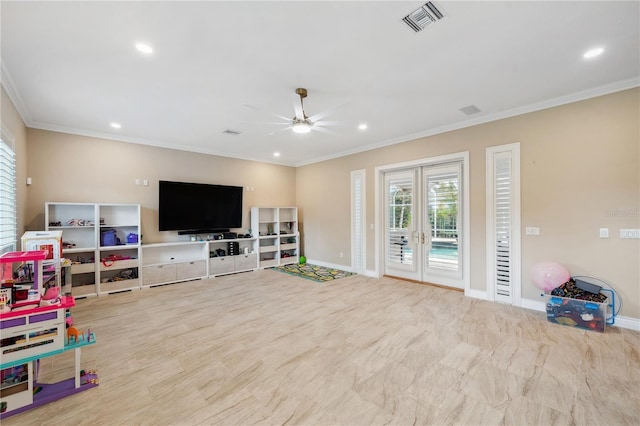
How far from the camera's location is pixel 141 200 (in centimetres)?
558

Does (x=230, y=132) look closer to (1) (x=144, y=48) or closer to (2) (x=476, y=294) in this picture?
(1) (x=144, y=48)

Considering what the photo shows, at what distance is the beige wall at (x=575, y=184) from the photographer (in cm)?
332

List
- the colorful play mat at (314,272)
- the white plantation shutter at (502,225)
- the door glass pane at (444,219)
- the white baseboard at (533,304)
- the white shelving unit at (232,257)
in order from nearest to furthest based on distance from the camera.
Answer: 1. the white baseboard at (533,304)
2. the white plantation shutter at (502,225)
3. the door glass pane at (444,219)
4. the colorful play mat at (314,272)
5. the white shelving unit at (232,257)

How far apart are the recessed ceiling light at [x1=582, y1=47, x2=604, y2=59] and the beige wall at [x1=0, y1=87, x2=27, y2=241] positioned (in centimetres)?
618

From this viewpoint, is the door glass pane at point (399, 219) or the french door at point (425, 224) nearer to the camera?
the french door at point (425, 224)

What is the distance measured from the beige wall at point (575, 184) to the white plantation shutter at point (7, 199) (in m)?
6.29

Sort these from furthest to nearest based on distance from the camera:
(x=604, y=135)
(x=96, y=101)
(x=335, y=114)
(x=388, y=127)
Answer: (x=388, y=127)
(x=335, y=114)
(x=96, y=101)
(x=604, y=135)

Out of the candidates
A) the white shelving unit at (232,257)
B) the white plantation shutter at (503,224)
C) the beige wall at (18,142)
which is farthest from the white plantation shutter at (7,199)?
the white plantation shutter at (503,224)

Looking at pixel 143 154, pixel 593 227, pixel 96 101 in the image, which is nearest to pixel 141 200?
pixel 143 154

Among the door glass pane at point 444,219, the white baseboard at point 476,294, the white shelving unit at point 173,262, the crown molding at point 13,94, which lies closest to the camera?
the crown molding at point 13,94

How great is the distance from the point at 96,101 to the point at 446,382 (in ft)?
17.1

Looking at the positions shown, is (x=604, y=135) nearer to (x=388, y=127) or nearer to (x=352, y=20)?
(x=388, y=127)

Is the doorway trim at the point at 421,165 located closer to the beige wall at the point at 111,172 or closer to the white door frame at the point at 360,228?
the white door frame at the point at 360,228

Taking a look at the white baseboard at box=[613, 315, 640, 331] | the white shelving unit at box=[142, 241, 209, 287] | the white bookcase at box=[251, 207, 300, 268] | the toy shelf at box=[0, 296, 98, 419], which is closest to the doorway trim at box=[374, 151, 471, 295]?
the white baseboard at box=[613, 315, 640, 331]
